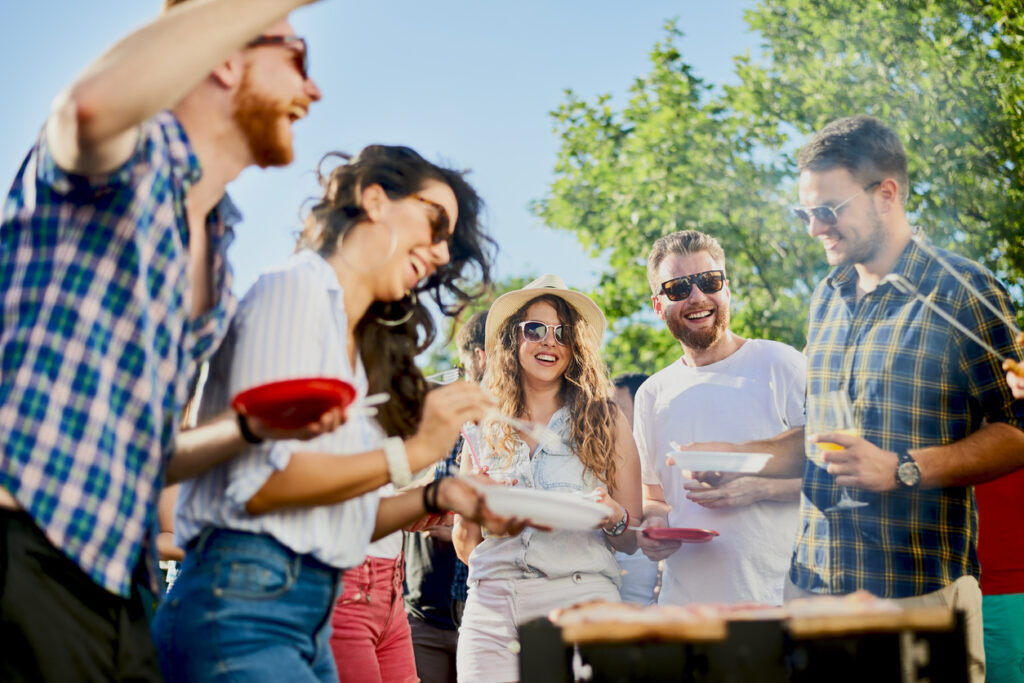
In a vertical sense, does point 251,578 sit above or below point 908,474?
below

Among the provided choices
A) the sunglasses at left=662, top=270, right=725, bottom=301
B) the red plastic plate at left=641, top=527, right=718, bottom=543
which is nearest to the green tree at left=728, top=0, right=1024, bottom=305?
the sunglasses at left=662, top=270, right=725, bottom=301

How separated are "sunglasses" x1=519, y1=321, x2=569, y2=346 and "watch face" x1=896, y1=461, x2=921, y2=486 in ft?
5.46

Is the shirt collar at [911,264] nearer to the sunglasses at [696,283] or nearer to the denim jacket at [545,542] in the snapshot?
the sunglasses at [696,283]

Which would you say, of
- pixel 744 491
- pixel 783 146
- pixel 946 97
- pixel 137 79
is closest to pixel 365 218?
pixel 137 79

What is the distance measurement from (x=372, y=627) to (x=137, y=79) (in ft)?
7.11

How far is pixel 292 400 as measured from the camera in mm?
1736

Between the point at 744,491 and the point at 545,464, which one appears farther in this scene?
the point at 545,464

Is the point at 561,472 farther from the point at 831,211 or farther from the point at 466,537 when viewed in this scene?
the point at 831,211

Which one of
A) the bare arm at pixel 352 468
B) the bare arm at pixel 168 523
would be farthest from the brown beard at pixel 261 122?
the bare arm at pixel 168 523

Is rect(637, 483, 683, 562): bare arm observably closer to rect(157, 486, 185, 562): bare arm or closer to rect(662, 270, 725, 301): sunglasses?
rect(662, 270, 725, 301): sunglasses

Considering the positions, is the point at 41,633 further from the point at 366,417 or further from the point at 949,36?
the point at 949,36

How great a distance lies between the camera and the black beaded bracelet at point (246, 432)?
179cm

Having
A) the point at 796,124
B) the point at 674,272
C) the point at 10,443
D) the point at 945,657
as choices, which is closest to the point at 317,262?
the point at 10,443

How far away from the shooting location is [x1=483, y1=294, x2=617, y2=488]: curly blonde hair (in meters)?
3.94
